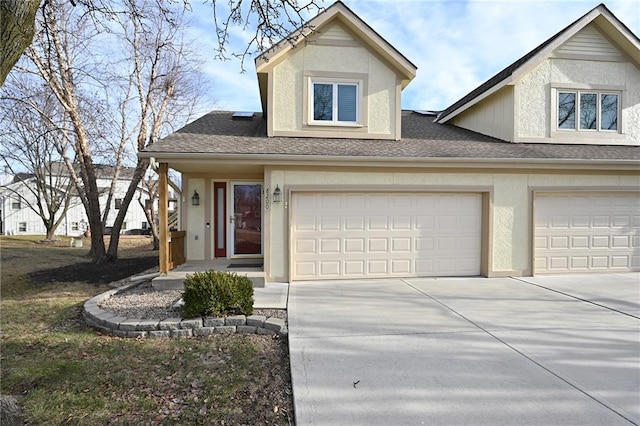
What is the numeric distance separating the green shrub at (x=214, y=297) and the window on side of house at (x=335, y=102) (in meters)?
5.07

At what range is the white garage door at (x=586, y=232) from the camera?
8.44 meters

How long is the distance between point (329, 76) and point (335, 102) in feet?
2.18

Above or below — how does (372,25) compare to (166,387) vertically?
above

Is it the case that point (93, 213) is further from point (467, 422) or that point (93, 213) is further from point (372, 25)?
point (467, 422)

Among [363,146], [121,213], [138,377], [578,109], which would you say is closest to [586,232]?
[578,109]

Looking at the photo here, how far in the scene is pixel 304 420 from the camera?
2852 mm

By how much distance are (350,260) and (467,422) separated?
208 inches

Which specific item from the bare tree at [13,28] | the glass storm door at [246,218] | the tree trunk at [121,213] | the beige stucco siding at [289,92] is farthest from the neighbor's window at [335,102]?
the tree trunk at [121,213]

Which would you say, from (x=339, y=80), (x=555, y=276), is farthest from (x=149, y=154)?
(x=555, y=276)

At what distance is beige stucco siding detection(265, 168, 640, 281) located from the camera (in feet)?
25.8

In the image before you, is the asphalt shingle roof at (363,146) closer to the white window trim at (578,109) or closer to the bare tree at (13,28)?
the white window trim at (578,109)

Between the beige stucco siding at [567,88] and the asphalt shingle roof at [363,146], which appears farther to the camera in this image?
the beige stucco siding at [567,88]

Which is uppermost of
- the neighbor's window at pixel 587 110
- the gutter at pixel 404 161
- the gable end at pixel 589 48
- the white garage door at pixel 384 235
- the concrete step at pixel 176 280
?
the gable end at pixel 589 48

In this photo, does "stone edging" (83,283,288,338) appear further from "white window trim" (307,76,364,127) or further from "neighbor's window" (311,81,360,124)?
"neighbor's window" (311,81,360,124)
